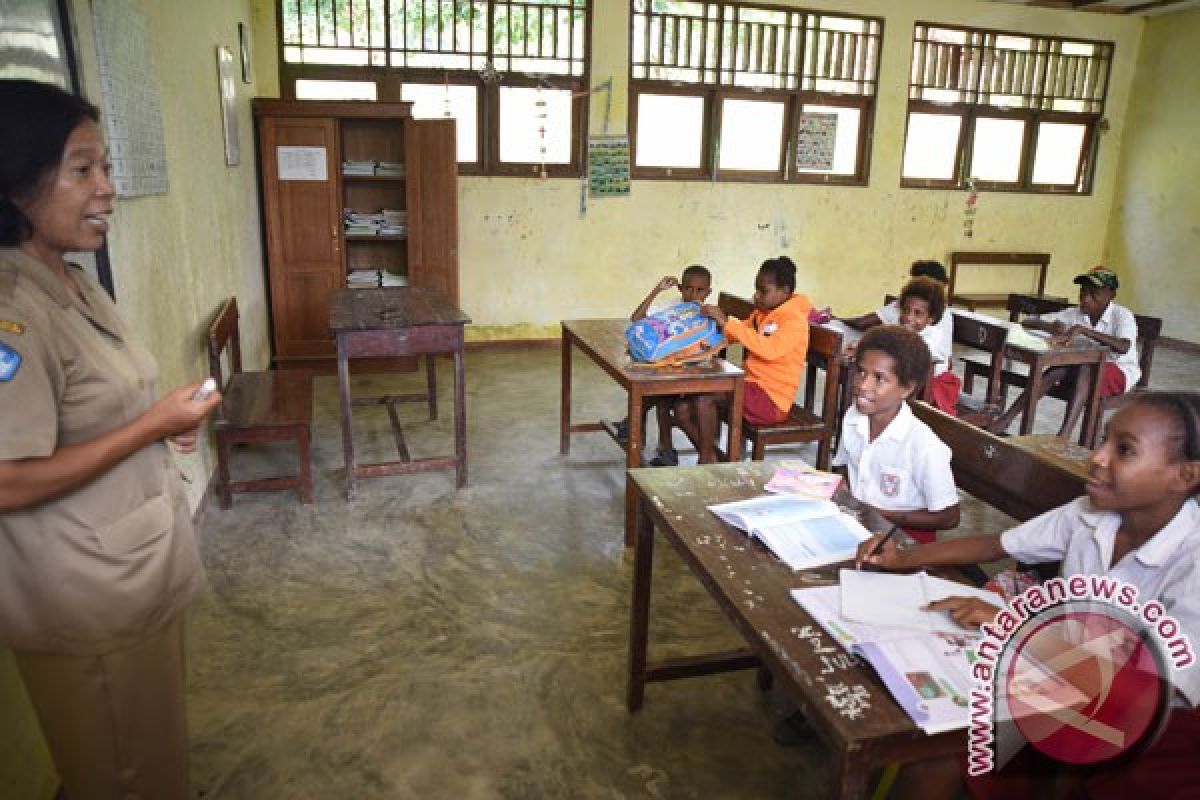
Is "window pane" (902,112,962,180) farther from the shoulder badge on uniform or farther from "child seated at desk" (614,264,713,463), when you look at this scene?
the shoulder badge on uniform

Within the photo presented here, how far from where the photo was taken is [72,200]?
113cm

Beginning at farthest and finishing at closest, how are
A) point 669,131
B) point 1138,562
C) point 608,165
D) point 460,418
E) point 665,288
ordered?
point 669,131 → point 608,165 → point 665,288 → point 460,418 → point 1138,562

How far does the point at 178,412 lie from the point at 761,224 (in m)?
6.16

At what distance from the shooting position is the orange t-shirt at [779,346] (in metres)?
3.32

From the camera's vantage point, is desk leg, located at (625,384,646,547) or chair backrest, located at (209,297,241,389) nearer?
desk leg, located at (625,384,646,547)

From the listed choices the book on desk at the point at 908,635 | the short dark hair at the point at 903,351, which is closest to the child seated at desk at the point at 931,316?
the short dark hair at the point at 903,351

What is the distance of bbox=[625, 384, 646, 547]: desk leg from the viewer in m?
2.95

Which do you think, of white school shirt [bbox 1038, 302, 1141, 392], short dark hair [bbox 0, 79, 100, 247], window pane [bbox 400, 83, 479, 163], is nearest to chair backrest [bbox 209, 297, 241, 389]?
short dark hair [bbox 0, 79, 100, 247]

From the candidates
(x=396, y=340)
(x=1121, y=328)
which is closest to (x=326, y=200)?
(x=396, y=340)

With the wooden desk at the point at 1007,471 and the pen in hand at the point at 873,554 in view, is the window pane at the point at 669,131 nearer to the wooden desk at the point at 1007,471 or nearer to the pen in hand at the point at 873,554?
the wooden desk at the point at 1007,471

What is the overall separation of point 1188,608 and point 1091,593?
14 centimetres

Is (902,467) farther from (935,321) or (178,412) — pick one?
(935,321)

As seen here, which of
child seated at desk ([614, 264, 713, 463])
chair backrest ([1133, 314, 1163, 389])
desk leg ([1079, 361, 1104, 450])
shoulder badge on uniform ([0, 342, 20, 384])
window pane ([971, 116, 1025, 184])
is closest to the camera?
shoulder badge on uniform ([0, 342, 20, 384])

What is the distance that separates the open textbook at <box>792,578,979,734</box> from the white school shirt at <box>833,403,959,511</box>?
749 mm
